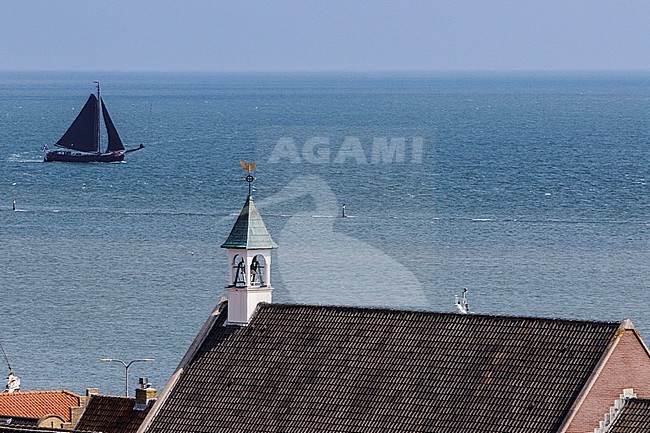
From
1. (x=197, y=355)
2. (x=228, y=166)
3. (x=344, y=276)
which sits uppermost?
(x=197, y=355)

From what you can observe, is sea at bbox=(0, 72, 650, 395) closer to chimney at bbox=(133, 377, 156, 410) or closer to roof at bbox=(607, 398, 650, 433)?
chimney at bbox=(133, 377, 156, 410)

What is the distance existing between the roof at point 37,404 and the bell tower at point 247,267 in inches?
335

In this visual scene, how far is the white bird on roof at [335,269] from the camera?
317 feet

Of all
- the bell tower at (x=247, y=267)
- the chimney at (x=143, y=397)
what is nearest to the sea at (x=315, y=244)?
the chimney at (x=143, y=397)

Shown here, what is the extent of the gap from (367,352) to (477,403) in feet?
11.9

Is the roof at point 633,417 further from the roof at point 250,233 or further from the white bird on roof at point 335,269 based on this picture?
the white bird on roof at point 335,269

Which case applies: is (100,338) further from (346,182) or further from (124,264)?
(346,182)

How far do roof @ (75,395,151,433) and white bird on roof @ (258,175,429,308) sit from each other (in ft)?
134

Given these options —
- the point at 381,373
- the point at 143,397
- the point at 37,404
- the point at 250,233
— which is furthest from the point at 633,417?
the point at 37,404

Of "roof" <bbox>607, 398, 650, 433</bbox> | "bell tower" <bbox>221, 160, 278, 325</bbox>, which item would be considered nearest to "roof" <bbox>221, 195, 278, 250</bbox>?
"bell tower" <bbox>221, 160, 278, 325</bbox>

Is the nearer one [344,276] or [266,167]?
[344,276]

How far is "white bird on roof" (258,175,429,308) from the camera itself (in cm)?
9656

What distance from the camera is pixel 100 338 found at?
9338cm

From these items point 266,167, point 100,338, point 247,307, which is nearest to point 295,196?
point 266,167
